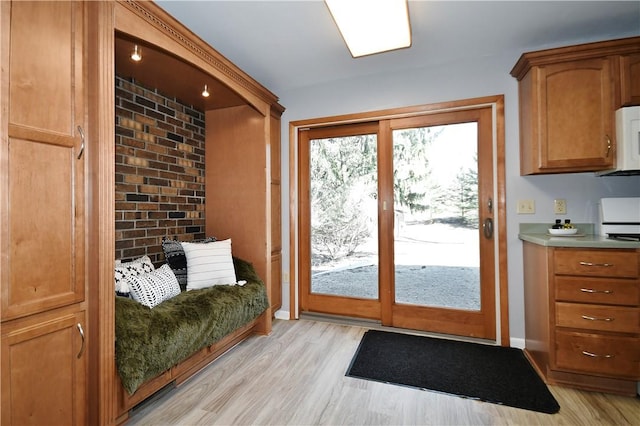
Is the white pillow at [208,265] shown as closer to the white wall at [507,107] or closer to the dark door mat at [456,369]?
the dark door mat at [456,369]

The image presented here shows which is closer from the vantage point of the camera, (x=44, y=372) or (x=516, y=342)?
(x=44, y=372)

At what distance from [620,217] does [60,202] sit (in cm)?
346

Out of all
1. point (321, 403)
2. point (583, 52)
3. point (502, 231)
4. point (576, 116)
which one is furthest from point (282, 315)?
point (583, 52)

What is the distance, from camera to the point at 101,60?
57.4 inches

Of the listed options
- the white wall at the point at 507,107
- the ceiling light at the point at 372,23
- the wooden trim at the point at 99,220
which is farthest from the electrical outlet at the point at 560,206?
the wooden trim at the point at 99,220

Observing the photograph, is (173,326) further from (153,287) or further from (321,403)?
(321,403)

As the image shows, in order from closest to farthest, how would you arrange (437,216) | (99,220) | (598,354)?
(99,220) < (598,354) < (437,216)

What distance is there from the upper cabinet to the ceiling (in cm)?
23

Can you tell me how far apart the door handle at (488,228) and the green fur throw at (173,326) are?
2081 millimetres

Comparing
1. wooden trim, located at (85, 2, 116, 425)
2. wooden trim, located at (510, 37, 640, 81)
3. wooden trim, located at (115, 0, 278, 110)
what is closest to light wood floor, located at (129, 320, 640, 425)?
wooden trim, located at (85, 2, 116, 425)

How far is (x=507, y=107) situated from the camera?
2.55m

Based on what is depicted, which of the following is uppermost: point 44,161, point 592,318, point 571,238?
point 44,161

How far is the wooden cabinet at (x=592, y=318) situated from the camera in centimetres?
183

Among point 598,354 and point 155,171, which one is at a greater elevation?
point 155,171
